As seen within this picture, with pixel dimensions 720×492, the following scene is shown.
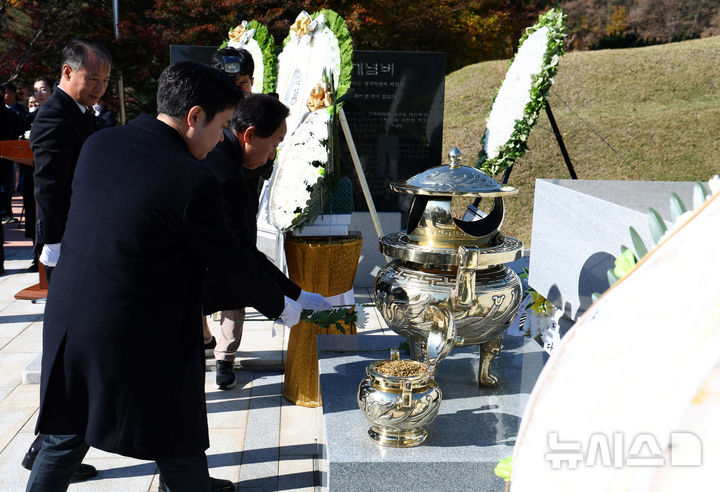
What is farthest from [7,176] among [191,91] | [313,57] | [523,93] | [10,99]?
[191,91]

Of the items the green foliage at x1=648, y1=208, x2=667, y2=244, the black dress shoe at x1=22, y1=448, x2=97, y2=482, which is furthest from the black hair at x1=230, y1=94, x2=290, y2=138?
the green foliage at x1=648, y1=208, x2=667, y2=244

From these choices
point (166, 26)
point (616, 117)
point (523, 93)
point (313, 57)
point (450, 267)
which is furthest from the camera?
point (616, 117)

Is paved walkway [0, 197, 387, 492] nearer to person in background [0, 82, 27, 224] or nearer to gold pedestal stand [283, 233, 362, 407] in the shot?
gold pedestal stand [283, 233, 362, 407]

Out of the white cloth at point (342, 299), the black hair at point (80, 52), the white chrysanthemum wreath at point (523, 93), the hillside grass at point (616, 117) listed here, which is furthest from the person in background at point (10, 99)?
the white chrysanthemum wreath at point (523, 93)

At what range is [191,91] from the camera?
2.05 meters

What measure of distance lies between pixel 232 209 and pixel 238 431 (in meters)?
1.38

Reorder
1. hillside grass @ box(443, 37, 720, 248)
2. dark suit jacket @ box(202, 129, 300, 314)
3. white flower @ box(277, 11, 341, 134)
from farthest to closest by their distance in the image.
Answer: hillside grass @ box(443, 37, 720, 248), white flower @ box(277, 11, 341, 134), dark suit jacket @ box(202, 129, 300, 314)

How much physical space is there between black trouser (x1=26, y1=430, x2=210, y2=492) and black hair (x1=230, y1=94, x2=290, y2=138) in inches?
64.0

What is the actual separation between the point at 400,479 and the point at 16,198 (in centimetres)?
1261

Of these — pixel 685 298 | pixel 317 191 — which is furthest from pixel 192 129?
pixel 685 298

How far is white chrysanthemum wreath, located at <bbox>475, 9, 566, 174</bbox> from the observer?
146 inches

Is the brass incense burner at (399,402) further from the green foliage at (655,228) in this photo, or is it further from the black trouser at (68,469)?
the green foliage at (655,228)

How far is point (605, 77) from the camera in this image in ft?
52.3

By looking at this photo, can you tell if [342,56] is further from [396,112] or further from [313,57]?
[396,112]
